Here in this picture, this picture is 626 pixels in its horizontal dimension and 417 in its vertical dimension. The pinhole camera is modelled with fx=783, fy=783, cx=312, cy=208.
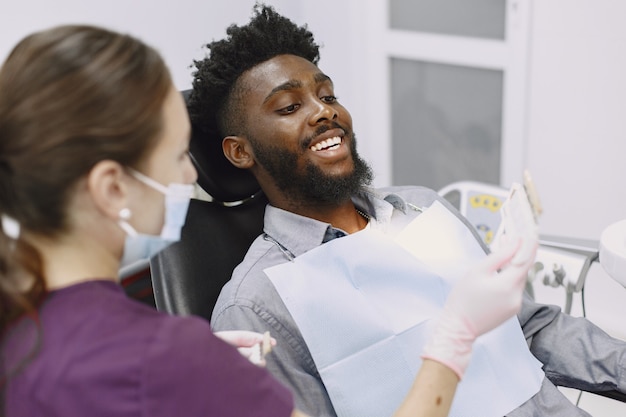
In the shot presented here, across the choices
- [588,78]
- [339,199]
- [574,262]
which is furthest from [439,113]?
[339,199]

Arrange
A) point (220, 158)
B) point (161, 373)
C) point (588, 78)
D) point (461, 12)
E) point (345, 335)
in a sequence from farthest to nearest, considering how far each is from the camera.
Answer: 1. point (461, 12)
2. point (588, 78)
3. point (220, 158)
4. point (345, 335)
5. point (161, 373)

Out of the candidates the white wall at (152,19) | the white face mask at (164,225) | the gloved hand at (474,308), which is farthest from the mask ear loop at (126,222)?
the white wall at (152,19)

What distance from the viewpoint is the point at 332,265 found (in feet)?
4.43

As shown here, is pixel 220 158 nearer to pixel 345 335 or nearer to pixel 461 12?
pixel 345 335

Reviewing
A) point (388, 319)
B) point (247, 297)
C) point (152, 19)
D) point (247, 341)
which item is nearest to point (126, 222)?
point (247, 341)

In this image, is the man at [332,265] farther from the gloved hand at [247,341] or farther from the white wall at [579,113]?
the white wall at [579,113]

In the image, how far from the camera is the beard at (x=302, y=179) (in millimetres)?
1460

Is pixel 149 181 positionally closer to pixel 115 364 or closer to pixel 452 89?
pixel 115 364

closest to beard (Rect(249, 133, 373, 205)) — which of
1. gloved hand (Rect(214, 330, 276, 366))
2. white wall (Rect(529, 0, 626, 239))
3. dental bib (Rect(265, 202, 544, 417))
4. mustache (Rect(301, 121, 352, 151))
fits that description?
mustache (Rect(301, 121, 352, 151))

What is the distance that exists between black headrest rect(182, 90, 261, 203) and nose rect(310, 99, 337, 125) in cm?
19

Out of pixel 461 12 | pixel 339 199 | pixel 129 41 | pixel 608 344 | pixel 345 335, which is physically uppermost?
pixel 129 41

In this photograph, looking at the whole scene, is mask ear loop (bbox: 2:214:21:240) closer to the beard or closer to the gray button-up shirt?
the gray button-up shirt

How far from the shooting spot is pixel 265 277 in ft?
4.39

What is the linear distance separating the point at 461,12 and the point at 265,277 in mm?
1648
